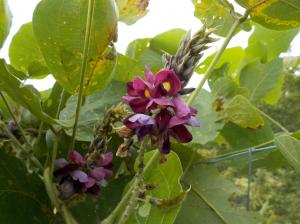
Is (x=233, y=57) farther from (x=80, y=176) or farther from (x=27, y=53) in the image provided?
(x=80, y=176)

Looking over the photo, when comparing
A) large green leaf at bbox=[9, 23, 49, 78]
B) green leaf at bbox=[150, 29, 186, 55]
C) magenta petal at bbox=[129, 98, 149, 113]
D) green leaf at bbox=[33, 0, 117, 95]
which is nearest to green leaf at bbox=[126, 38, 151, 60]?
green leaf at bbox=[150, 29, 186, 55]

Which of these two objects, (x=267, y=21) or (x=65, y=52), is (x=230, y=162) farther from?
(x=65, y=52)

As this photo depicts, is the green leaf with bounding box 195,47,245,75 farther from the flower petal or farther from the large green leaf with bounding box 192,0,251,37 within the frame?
the flower petal

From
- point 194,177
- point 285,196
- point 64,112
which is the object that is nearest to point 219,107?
point 194,177

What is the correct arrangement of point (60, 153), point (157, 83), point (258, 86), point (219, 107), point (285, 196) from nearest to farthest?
point (157, 83)
point (60, 153)
point (219, 107)
point (258, 86)
point (285, 196)

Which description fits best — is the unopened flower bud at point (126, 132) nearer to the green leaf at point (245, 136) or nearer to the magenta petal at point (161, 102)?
the magenta petal at point (161, 102)
